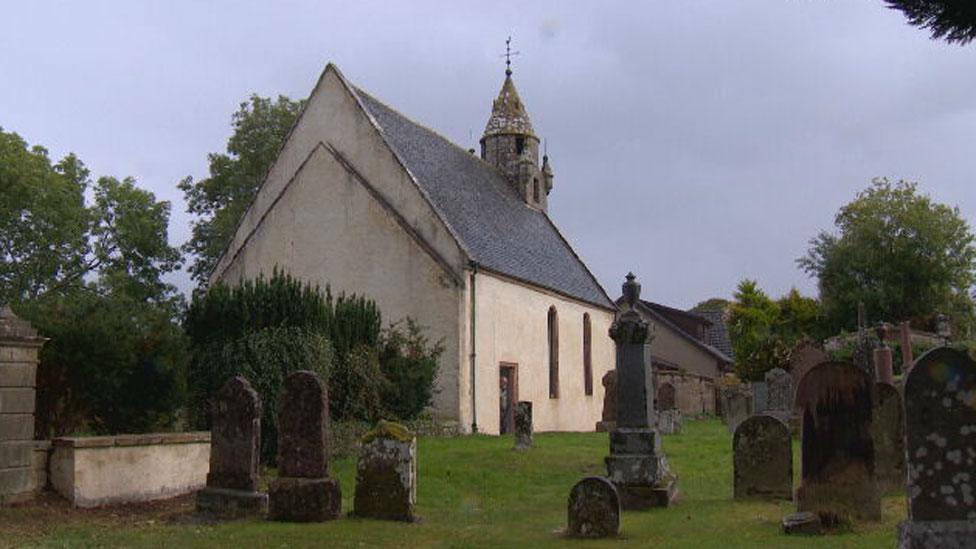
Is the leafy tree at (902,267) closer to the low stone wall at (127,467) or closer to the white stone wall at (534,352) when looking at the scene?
the white stone wall at (534,352)

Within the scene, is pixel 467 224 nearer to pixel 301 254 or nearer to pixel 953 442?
pixel 301 254

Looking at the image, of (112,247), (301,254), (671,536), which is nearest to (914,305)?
(301,254)

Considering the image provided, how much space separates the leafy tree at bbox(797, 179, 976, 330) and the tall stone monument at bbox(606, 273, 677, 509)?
40.0 meters

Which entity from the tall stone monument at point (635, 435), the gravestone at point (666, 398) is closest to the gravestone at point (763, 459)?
the tall stone monument at point (635, 435)

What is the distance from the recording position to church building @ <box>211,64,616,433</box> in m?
25.9

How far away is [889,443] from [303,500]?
310 inches

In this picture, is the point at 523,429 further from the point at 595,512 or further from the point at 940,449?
the point at 940,449

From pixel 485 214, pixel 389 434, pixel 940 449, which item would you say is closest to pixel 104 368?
pixel 389 434

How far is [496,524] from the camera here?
38.7 ft

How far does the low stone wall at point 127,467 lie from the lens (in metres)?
12.3

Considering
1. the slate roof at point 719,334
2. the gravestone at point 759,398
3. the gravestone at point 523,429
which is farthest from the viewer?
the slate roof at point 719,334

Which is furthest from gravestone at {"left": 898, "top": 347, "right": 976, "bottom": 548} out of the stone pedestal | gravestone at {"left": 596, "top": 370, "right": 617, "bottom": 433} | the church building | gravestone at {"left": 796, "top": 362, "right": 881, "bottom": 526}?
gravestone at {"left": 596, "top": 370, "right": 617, "bottom": 433}

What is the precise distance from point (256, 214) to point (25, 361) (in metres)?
Result: 17.8

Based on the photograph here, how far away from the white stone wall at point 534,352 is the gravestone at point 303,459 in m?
13.9
